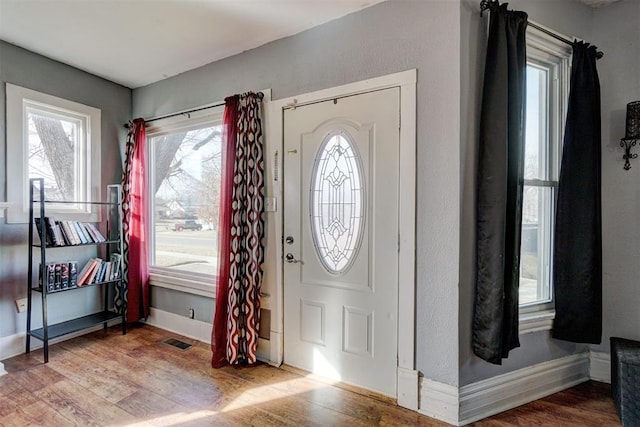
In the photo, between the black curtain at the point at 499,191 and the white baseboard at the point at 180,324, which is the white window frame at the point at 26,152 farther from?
the black curtain at the point at 499,191

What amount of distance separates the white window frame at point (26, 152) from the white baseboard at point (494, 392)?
3.26m

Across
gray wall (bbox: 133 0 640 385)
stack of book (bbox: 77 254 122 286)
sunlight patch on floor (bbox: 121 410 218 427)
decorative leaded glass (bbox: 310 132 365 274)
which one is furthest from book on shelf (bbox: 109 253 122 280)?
gray wall (bbox: 133 0 640 385)

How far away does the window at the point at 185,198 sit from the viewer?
10.00ft

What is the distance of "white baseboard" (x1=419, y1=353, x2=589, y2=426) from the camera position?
1882 mm

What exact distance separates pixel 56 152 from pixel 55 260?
1.01 metres

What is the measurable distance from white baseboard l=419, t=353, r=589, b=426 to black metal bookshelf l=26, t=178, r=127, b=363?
2877 millimetres

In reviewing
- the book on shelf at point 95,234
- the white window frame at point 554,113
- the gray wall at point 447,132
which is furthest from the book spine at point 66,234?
the white window frame at point 554,113

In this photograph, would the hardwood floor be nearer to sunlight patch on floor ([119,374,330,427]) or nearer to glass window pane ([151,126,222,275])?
sunlight patch on floor ([119,374,330,427])

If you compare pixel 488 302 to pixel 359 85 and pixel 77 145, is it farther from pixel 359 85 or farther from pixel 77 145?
pixel 77 145

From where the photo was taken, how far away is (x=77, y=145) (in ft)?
10.6

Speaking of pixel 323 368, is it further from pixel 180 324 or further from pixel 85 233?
pixel 85 233

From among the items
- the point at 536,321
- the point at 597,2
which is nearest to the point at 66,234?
the point at 536,321

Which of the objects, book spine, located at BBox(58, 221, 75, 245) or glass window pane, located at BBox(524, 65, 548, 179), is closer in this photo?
glass window pane, located at BBox(524, 65, 548, 179)

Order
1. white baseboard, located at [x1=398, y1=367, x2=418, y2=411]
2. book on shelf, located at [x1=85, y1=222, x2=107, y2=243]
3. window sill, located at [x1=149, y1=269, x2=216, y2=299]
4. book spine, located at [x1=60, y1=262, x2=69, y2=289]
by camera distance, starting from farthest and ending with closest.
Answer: book on shelf, located at [x1=85, y1=222, x2=107, y2=243], window sill, located at [x1=149, y1=269, x2=216, y2=299], book spine, located at [x1=60, y1=262, x2=69, y2=289], white baseboard, located at [x1=398, y1=367, x2=418, y2=411]
